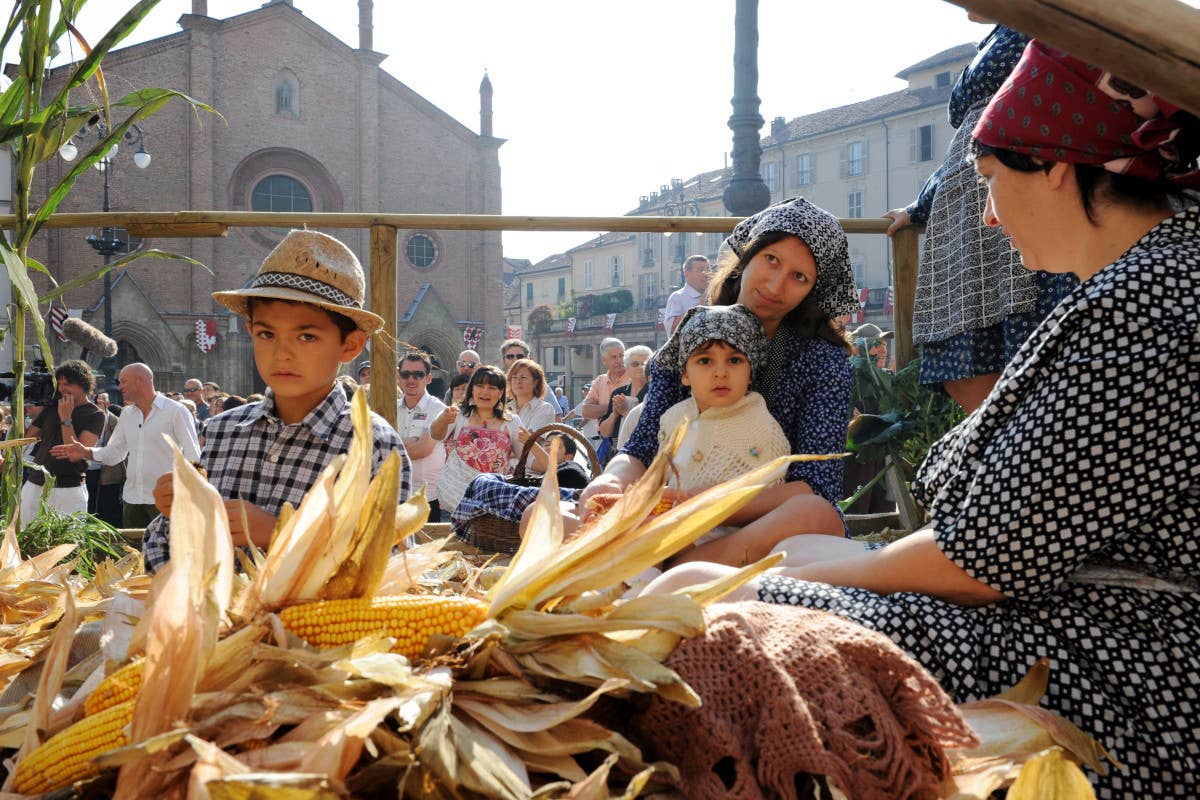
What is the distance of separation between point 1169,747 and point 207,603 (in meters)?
1.15

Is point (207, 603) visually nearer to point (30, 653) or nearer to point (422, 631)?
point (422, 631)

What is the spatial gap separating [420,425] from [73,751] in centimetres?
566

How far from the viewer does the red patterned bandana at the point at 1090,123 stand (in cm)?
140

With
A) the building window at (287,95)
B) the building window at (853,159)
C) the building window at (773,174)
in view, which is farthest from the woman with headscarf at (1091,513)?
the building window at (773,174)

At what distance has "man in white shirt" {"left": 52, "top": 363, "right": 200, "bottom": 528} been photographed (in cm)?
675

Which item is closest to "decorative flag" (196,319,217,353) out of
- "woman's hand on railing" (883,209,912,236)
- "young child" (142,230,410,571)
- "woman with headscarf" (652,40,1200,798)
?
"woman's hand on railing" (883,209,912,236)

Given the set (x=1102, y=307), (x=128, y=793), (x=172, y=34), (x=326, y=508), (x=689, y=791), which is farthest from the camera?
(x=172, y=34)

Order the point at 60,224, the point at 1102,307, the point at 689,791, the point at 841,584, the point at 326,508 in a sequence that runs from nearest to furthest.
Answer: the point at 689,791 → the point at 326,508 → the point at 1102,307 → the point at 841,584 → the point at 60,224

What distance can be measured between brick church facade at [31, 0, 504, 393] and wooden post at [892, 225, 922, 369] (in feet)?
85.0

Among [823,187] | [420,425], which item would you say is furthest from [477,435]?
[823,187]

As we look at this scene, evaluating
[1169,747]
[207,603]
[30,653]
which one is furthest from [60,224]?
[1169,747]

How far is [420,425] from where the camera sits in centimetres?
662

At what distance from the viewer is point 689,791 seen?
103 centimetres

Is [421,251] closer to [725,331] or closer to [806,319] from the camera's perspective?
[806,319]
